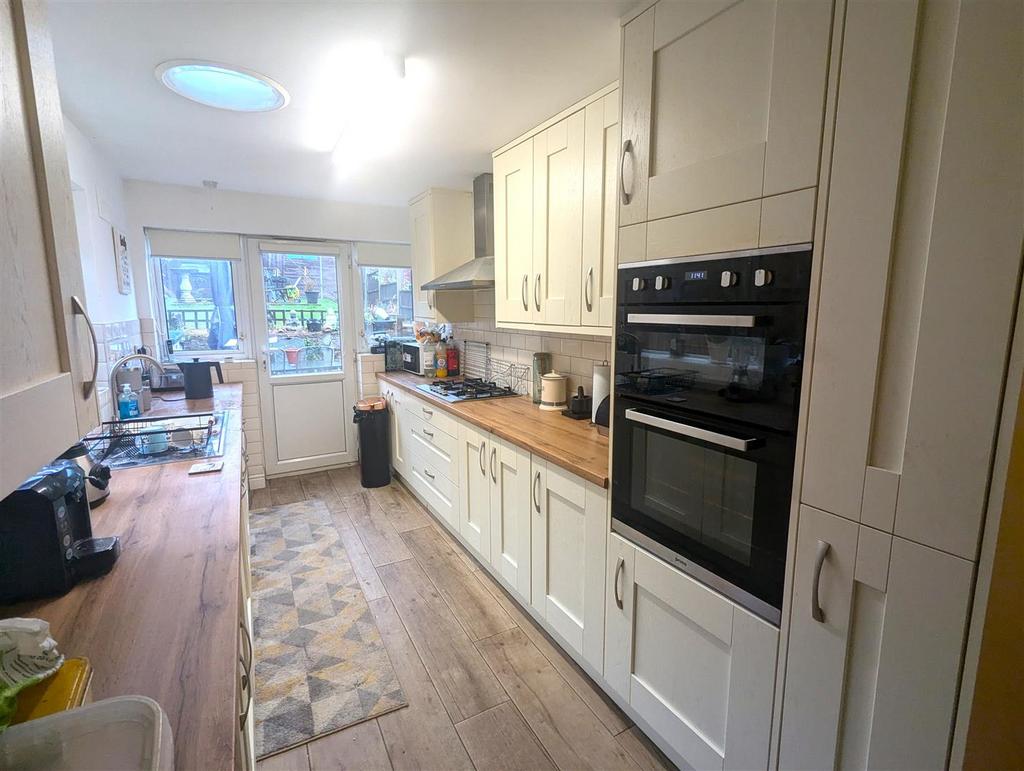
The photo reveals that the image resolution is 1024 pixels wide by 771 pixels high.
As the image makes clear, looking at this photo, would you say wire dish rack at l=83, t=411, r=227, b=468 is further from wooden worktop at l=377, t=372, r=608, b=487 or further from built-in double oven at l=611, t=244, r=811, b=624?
built-in double oven at l=611, t=244, r=811, b=624

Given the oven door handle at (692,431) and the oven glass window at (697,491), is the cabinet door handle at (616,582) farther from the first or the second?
the oven door handle at (692,431)

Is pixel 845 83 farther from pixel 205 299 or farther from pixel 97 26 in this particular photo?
pixel 205 299

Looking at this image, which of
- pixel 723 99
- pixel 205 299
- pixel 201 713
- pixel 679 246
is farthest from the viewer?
pixel 205 299

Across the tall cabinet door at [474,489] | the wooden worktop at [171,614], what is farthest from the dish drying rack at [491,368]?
the wooden worktop at [171,614]

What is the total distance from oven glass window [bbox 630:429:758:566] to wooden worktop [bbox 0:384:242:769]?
1100 millimetres

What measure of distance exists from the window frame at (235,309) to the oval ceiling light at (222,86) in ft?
6.54

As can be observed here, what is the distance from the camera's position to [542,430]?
7.05 ft

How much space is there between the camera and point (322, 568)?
262 cm

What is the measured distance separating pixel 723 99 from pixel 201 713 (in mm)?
1612

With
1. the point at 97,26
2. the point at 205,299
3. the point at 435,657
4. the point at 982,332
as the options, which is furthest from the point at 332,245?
the point at 982,332

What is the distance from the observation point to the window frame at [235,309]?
135 inches

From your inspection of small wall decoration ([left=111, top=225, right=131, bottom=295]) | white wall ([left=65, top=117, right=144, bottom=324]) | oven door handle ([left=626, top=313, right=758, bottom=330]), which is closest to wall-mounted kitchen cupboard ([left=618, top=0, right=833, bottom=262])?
oven door handle ([left=626, top=313, right=758, bottom=330])

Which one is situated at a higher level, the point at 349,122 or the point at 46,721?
the point at 349,122

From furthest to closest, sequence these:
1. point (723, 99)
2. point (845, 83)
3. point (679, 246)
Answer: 1. point (679, 246)
2. point (723, 99)
3. point (845, 83)
